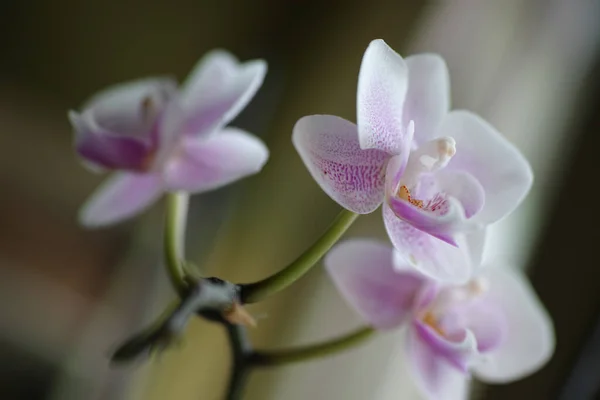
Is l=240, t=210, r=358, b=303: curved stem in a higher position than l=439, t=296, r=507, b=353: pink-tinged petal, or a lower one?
higher

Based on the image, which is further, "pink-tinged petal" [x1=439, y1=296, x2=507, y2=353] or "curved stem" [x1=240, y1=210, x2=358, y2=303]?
"pink-tinged petal" [x1=439, y1=296, x2=507, y2=353]

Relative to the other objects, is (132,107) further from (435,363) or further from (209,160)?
(435,363)

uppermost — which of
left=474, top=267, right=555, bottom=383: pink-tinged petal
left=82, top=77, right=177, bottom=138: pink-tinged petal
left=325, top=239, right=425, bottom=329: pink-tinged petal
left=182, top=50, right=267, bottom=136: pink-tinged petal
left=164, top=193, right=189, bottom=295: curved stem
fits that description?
left=182, top=50, right=267, bottom=136: pink-tinged petal

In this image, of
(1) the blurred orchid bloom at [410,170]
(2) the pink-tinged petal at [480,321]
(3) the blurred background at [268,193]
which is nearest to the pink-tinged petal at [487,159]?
(1) the blurred orchid bloom at [410,170]

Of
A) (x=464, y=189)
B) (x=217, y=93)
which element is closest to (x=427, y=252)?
(x=464, y=189)

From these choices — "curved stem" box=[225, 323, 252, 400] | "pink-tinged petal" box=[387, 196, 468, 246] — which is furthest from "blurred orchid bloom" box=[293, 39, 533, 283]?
"curved stem" box=[225, 323, 252, 400]

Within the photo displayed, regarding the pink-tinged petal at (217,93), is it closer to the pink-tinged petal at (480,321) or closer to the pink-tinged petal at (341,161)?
the pink-tinged petal at (341,161)

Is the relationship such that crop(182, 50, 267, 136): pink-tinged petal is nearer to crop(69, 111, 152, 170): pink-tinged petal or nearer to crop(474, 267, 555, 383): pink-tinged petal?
crop(69, 111, 152, 170): pink-tinged petal

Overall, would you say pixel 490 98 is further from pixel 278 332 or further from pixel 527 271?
pixel 278 332
